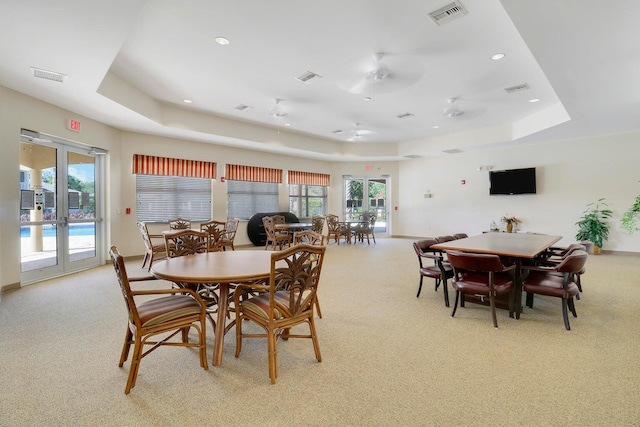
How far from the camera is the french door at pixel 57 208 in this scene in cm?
459

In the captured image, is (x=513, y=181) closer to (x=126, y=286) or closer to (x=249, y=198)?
(x=249, y=198)

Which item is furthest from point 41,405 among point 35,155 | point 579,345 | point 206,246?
point 35,155

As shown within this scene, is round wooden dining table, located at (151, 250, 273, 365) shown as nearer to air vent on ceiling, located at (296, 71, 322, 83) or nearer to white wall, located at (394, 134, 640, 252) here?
air vent on ceiling, located at (296, 71, 322, 83)

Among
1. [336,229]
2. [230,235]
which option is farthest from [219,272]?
[336,229]

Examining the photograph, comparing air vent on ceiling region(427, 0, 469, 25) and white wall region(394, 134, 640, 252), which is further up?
air vent on ceiling region(427, 0, 469, 25)

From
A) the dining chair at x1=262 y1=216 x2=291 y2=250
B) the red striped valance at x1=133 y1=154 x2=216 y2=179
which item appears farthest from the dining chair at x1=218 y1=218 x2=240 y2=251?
the red striped valance at x1=133 y1=154 x2=216 y2=179

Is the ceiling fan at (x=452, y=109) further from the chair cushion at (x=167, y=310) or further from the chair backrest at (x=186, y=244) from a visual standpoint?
the chair cushion at (x=167, y=310)

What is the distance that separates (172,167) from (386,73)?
5.38 m

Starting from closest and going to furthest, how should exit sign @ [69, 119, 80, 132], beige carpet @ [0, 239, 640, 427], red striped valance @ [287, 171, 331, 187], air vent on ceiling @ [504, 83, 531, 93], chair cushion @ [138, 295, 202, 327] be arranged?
beige carpet @ [0, 239, 640, 427], chair cushion @ [138, 295, 202, 327], air vent on ceiling @ [504, 83, 531, 93], exit sign @ [69, 119, 80, 132], red striped valance @ [287, 171, 331, 187]

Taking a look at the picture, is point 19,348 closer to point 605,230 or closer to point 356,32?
point 356,32

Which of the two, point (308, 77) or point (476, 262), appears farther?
point (308, 77)

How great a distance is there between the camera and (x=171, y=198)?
7.24 m

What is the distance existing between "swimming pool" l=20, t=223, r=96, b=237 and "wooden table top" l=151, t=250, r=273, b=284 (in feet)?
11.8

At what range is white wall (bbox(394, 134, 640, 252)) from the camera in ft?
23.0
